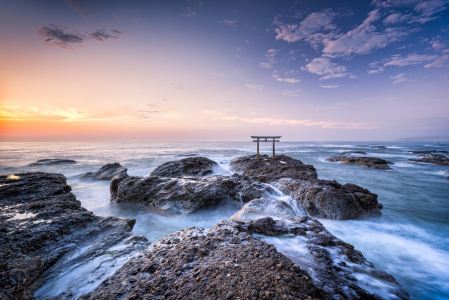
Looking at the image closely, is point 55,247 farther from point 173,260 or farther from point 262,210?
point 262,210

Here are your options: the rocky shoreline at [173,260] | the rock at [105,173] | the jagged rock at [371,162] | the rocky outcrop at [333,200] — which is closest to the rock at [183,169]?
the rock at [105,173]

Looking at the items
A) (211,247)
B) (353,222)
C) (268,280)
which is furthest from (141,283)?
(353,222)

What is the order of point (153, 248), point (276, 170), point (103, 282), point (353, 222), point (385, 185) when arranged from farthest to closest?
point (385, 185), point (276, 170), point (353, 222), point (153, 248), point (103, 282)

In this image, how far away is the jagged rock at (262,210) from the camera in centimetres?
436

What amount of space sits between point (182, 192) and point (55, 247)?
3.44m

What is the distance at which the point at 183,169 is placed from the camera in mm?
10250

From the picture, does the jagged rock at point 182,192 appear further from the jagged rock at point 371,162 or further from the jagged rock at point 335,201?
the jagged rock at point 371,162

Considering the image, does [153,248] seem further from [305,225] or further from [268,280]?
[305,225]

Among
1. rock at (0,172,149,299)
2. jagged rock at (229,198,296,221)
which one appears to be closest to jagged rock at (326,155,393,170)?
jagged rock at (229,198,296,221)

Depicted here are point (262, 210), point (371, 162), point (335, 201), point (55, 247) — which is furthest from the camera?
point (371, 162)

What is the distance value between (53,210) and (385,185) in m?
15.2

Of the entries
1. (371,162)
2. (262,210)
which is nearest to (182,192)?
(262,210)

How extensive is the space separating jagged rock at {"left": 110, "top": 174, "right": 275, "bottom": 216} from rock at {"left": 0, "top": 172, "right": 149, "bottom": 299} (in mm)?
2095

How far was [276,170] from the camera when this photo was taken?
895 centimetres
